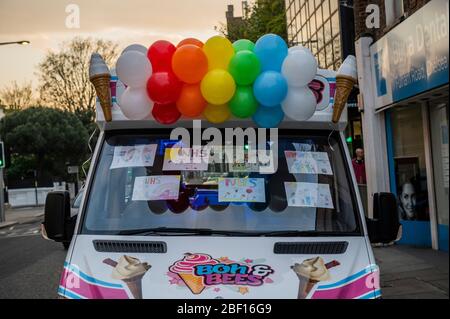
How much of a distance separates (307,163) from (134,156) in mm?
1094

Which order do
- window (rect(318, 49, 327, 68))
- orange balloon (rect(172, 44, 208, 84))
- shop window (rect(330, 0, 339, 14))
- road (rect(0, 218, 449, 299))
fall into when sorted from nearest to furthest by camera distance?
orange balloon (rect(172, 44, 208, 84))
road (rect(0, 218, 449, 299))
shop window (rect(330, 0, 339, 14))
window (rect(318, 49, 327, 68))

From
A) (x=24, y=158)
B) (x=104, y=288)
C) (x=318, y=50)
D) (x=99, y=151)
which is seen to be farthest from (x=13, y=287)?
(x=24, y=158)

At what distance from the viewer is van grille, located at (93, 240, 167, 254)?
118 inches

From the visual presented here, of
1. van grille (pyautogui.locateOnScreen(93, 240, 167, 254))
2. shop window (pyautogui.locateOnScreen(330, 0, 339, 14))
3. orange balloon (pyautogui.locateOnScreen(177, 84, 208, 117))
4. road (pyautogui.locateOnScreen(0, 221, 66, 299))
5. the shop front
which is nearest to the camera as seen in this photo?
van grille (pyautogui.locateOnScreen(93, 240, 167, 254))

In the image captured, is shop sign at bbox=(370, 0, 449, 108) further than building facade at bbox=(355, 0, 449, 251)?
No

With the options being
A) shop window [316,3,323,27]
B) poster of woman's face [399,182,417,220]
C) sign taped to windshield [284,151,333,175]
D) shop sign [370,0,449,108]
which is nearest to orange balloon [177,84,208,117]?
sign taped to windshield [284,151,333,175]

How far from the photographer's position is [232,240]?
3.09 meters

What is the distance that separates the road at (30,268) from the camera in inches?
304

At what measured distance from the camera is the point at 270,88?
3.20m

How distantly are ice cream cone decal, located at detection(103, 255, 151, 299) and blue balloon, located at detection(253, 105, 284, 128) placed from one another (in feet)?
3.61

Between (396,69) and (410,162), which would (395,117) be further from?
(396,69)

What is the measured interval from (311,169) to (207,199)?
0.69 m

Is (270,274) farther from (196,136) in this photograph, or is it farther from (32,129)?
(32,129)

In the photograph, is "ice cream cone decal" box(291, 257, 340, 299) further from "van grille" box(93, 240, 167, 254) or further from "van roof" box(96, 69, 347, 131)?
"van roof" box(96, 69, 347, 131)
